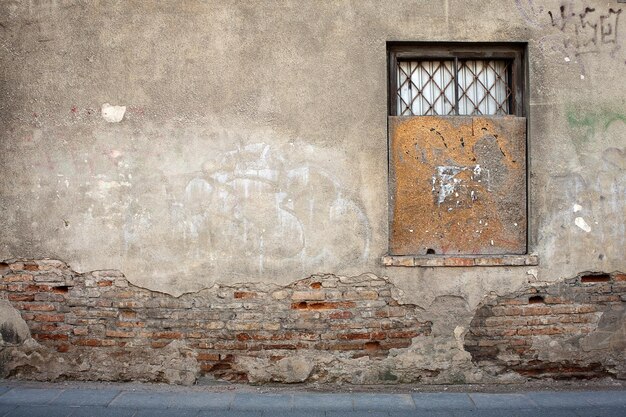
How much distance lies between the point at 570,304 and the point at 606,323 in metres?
0.38

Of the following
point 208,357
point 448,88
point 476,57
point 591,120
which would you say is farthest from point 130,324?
point 591,120

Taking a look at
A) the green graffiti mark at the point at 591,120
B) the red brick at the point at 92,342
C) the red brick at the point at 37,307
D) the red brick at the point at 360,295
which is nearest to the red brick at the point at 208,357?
the red brick at the point at 92,342

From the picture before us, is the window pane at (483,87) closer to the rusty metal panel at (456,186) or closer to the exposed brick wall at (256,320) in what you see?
the rusty metal panel at (456,186)

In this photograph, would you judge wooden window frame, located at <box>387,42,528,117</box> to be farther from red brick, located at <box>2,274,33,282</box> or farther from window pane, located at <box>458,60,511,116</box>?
red brick, located at <box>2,274,33,282</box>

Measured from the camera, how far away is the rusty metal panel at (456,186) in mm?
4934

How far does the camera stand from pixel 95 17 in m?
4.82

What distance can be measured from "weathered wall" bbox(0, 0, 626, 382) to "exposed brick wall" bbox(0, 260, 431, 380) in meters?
0.03

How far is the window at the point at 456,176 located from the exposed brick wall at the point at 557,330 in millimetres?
503

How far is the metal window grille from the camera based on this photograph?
5.02 metres

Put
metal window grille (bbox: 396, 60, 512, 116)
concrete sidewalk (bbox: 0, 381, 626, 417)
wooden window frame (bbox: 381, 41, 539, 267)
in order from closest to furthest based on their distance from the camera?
concrete sidewalk (bbox: 0, 381, 626, 417)
wooden window frame (bbox: 381, 41, 539, 267)
metal window grille (bbox: 396, 60, 512, 116)

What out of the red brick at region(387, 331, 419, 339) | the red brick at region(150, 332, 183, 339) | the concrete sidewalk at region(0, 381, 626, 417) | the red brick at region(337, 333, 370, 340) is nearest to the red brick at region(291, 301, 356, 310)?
A: the red brick at region(337, 333, 370, 340)

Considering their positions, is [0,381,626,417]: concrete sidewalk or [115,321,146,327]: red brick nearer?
[0,381,626,417]: concrete sidewalk

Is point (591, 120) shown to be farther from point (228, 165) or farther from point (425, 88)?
point (228, 165)

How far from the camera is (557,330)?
4.87m
